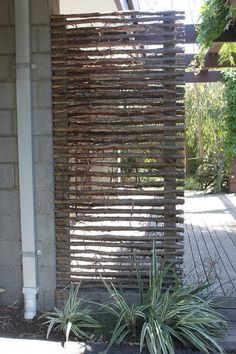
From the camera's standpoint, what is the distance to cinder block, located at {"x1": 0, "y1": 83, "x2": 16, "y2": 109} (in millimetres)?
3447

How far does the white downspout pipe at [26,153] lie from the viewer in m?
3.34

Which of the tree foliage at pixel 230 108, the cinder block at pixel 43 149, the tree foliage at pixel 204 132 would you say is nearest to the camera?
the cinder block at pixel 43 149

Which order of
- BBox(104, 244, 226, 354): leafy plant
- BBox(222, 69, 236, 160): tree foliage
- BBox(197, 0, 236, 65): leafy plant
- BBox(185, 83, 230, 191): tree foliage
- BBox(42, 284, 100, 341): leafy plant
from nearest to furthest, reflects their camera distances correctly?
BBox(104, 244, 226, 354): leafy plant → BBox(42, 284, 100, 341): leafy plant → BBox(197, 0, 236, 65): leafy plant → BBox(222, 69, 236, 160): tree foliage → BBox(185, 83, 230, 191): tree foliage

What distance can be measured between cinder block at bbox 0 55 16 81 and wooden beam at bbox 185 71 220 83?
5.53m

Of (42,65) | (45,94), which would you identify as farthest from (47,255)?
(42,65)


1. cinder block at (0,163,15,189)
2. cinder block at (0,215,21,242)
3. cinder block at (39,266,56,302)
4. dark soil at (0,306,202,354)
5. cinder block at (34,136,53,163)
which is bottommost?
dark soil at (0,306,202,354)

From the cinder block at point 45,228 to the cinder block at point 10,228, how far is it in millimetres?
172

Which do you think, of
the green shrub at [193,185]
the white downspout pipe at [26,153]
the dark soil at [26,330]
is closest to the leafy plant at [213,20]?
the white downspout pipe at [26,153]

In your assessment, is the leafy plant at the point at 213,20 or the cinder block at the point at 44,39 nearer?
the cinder block at the point at 44,39

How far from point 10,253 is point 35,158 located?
0.79 metres

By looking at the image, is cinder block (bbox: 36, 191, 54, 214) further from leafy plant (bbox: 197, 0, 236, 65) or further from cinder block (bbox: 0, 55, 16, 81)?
leafy plant (bbox: 197, 0, 236, 65)

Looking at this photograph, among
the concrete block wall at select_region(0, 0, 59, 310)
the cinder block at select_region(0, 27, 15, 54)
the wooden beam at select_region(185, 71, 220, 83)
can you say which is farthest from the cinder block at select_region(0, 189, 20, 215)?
the wooden beam at select_region(185, 71, 220, 83)

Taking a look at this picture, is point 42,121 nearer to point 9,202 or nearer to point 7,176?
point 7,176

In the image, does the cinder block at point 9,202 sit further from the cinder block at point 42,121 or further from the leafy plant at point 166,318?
the leafy plant at point 166,318
